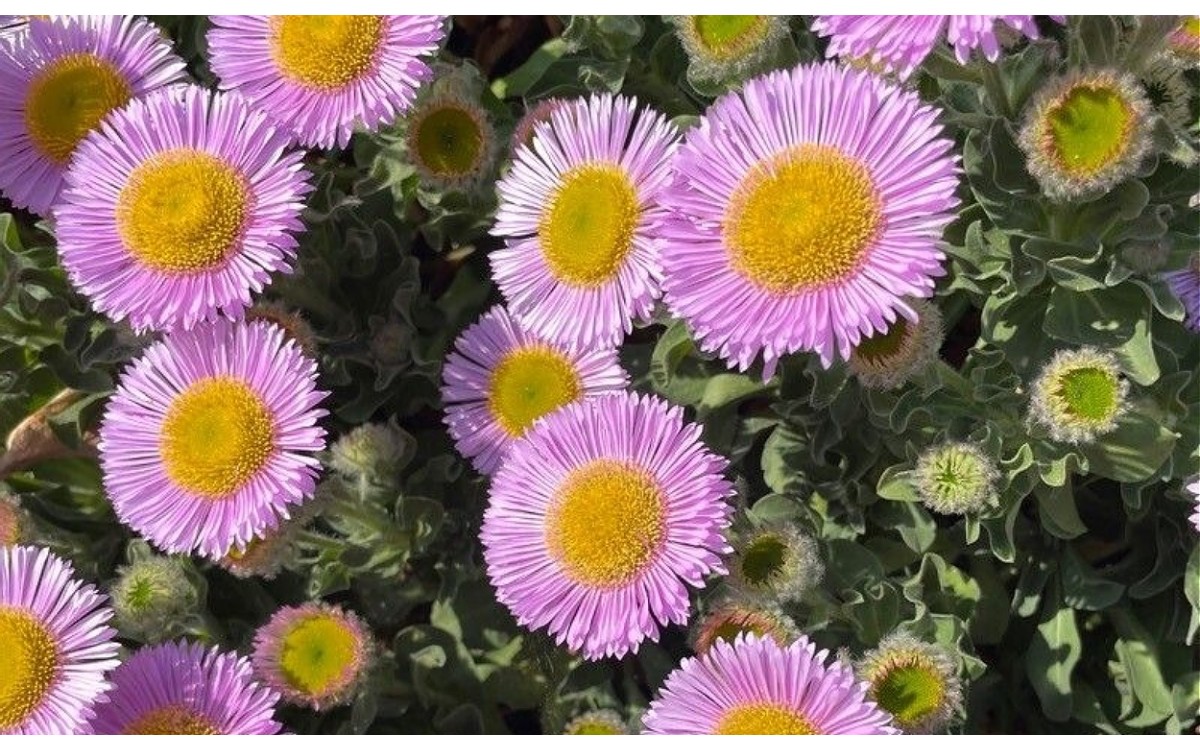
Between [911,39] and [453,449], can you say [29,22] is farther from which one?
[911,39]

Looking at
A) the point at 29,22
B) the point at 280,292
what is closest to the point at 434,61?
the point at 280,292

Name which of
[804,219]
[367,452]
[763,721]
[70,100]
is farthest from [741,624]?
[70,100]

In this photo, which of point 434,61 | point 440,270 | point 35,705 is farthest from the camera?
point 440,270

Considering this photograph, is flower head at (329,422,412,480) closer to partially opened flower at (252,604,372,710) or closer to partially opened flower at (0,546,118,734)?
partially opened flower at (252,604,372,710)

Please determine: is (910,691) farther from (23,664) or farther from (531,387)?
(23,664)

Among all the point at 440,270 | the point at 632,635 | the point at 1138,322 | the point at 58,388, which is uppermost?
the point at 440,270

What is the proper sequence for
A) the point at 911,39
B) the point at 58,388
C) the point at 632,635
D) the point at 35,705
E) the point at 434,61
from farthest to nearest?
the point at 58,388 < the point at 434,61 < the point at 35,705 < the point at 632,635 < the point at 911,39

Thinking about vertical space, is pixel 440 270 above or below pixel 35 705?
above
